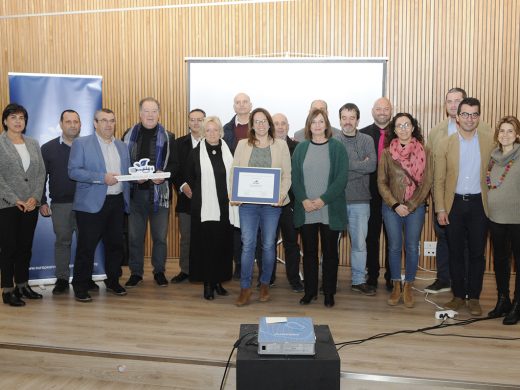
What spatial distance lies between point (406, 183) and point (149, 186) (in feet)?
7.02

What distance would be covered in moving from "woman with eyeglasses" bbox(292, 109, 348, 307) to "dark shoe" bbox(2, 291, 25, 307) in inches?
86.2

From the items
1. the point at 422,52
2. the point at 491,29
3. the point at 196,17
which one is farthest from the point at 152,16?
the point at 491,29

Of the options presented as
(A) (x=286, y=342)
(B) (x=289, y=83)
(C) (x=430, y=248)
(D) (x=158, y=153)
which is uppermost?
(B) (x=289, y=83)

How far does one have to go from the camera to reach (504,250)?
12.3 ft

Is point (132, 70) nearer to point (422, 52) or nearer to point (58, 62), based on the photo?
point (58, 62)

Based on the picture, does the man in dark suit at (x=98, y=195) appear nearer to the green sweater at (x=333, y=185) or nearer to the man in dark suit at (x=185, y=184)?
the man in dark suit at (x=185, y=184)

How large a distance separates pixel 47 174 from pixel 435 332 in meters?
3.28

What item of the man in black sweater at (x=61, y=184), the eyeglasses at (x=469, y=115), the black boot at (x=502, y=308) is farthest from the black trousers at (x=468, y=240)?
the man in black sweater at (x=61, y=184)

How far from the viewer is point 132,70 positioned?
19.4ft

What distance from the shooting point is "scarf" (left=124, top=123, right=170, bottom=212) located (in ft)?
15.2

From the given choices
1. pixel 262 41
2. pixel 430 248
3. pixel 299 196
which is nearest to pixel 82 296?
pixel 299 196

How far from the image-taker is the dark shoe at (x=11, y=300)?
13.5 ft

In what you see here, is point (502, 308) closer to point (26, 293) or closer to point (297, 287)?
point (297, 287)

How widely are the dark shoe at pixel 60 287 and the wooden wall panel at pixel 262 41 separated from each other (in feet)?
5.36
